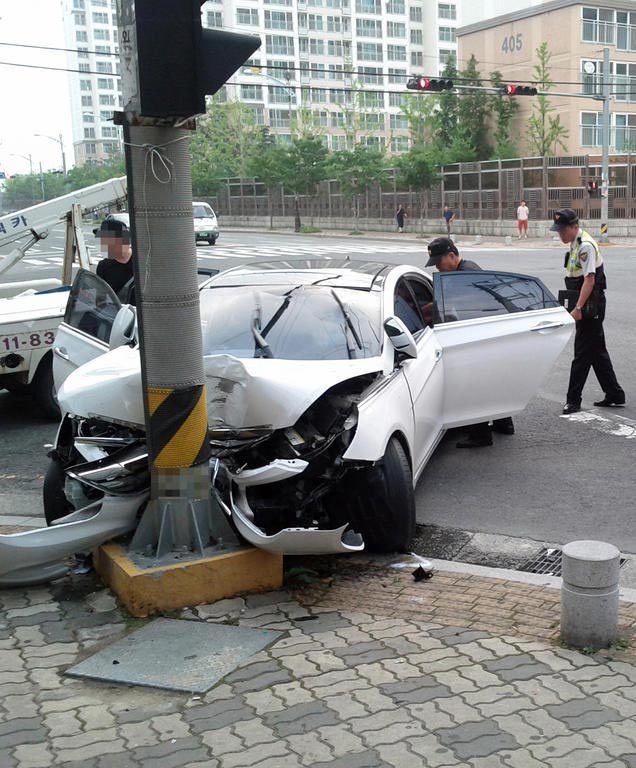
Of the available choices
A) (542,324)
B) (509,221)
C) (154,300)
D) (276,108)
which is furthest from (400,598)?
(276,108)

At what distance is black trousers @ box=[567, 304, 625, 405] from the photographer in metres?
8.63

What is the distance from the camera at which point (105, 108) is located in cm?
14025

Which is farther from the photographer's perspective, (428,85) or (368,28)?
(368,28)

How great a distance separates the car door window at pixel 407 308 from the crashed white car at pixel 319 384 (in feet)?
0.06

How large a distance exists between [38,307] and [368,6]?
358 feet

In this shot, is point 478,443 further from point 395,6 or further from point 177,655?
point 395,6

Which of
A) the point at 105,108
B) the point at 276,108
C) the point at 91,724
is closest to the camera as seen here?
the point at 91,724

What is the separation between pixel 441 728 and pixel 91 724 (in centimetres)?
134

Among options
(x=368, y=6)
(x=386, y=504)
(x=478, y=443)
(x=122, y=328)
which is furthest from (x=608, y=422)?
(x=368, y=6)

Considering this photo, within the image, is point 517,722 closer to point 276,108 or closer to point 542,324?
point 542,324

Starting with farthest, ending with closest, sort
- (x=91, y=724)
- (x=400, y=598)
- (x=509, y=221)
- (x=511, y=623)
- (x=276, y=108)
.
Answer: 1. (x=276, y=108)
2. (x=509, y=221)
3. (x=400, y=598)
4. (x=511, y=623)
5. (x=91, y=724)

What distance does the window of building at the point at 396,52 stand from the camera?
111 meters

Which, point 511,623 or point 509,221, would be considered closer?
point 511,623

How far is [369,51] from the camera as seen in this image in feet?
363
